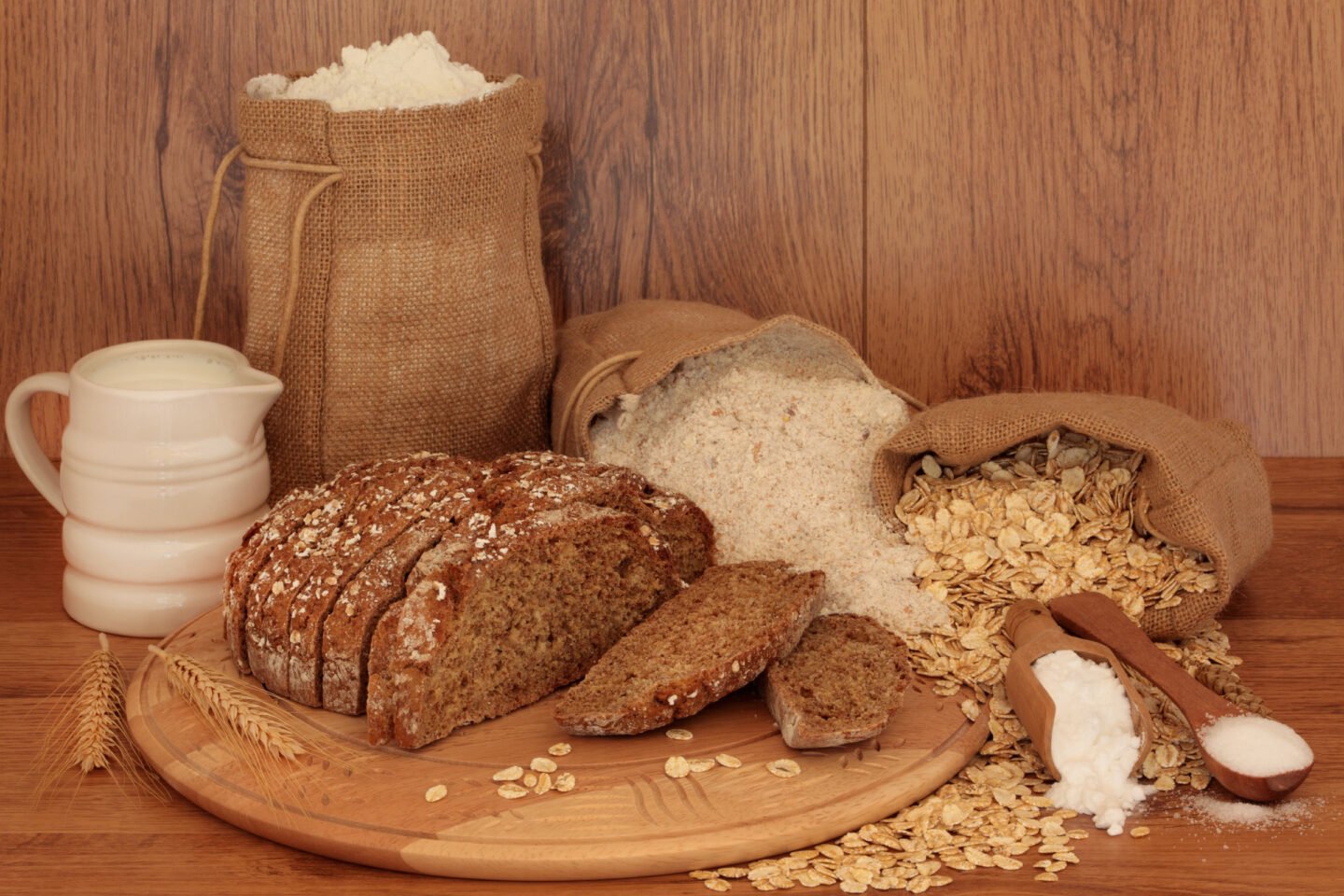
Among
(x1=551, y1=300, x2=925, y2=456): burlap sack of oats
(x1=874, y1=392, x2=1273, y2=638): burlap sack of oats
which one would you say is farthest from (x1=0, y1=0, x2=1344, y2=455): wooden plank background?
(x1=874, y1=392, x2=1273, y2=638): burlap sack of oats

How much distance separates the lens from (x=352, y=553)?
1553mm

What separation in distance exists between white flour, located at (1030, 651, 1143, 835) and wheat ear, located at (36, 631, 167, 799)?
2.79 feet

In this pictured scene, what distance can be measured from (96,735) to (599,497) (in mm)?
562

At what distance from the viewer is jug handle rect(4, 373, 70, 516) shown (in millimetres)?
1776

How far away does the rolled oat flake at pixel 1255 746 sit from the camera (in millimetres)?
1381

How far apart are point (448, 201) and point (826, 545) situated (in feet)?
2.08

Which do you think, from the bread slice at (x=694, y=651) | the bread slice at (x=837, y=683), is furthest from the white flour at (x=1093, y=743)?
the bread slice at (x=694, y=651)

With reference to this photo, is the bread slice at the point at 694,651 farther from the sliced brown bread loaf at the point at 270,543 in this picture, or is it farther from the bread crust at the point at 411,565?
the sliced brown bread loaf at the point at 270,543

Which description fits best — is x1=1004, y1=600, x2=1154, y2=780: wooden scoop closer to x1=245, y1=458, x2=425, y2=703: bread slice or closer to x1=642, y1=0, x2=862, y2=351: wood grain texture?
x1=245, y1=458, x2=425, y2=703: bread slice

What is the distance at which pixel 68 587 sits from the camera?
1.82 meters

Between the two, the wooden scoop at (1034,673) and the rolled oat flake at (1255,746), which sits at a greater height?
the wooden scoop at (1034,673)

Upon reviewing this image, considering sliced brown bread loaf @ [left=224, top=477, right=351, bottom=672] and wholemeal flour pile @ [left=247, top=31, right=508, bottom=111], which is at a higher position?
wholemeal flour pile @ [left=247, top=31, right=508, bottom=111]

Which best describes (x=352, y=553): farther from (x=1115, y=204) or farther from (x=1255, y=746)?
(x=1115, y=204)

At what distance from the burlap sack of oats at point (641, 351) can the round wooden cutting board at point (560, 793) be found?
1.58 feet
